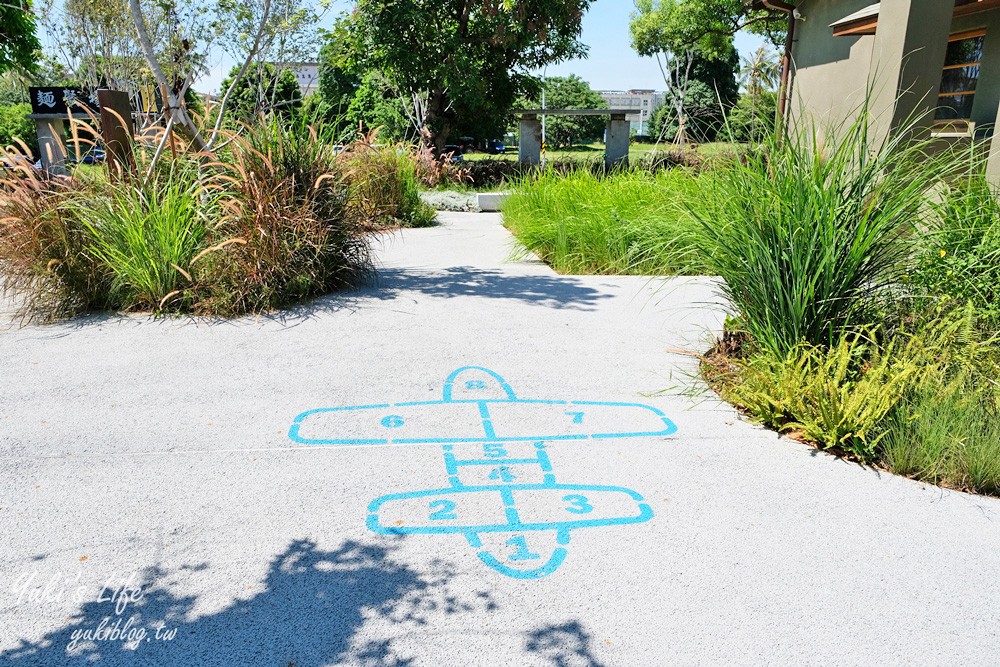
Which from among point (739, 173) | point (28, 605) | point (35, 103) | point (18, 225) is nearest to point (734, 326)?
point (739, 173)

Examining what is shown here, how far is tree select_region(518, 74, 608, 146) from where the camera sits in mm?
39719

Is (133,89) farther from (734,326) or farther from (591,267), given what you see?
(734,326)

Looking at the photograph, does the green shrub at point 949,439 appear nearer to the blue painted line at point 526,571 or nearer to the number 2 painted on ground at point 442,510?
the blue painted line at point 526,571

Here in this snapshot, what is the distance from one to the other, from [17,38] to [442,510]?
1975 cm

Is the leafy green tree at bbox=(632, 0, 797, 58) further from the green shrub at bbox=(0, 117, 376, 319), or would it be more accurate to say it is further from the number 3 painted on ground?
the number 3 painted on ground

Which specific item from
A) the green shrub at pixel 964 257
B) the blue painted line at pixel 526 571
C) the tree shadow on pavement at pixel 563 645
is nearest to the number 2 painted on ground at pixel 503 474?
the blue painted line at pixel 526 571

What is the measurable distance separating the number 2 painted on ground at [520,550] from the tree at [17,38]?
60.6ft

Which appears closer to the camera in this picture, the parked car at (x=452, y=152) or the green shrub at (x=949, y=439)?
the green shrub at (x=949, y=439)

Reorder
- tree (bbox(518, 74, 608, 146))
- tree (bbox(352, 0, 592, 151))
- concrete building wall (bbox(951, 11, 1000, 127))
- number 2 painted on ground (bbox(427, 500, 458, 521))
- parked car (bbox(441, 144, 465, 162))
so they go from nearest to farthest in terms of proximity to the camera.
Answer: number 2 painted on ground (bbox(427, 500, 458, 521)), concrete building wall (bbox(951, 11, 1000, 127)), tree (bbox(352, 0, 592, 151)), parked car (bbox(441, 144, 465, 162)), tree (bbox(518, 74, 608, 146))

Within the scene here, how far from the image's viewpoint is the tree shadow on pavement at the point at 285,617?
232 centimetres

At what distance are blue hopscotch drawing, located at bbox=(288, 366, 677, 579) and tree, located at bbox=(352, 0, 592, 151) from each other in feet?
42.2

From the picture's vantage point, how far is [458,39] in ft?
53.3

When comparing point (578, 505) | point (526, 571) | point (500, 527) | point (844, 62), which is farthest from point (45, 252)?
point (844, 62)

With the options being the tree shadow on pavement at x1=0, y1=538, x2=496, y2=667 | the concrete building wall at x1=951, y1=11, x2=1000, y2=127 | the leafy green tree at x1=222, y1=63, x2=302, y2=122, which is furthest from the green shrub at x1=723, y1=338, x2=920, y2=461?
the leafy green tree at x1=222, y1=63, x2=302, y2=122
